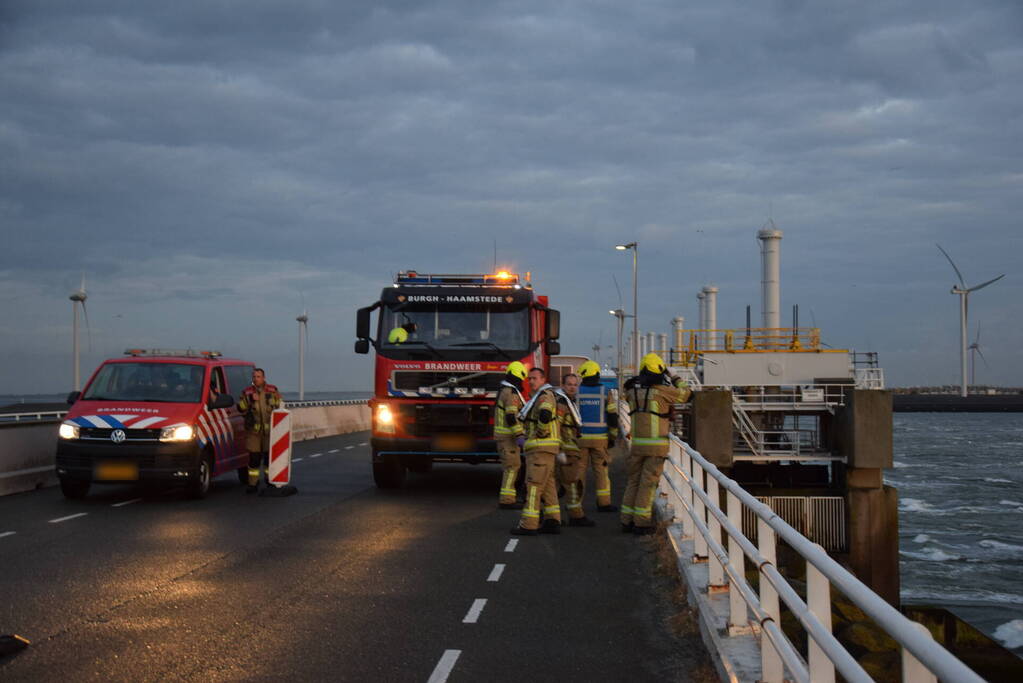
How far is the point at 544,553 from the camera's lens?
10469mm

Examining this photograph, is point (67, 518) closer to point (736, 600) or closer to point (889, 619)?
point (736, 600)

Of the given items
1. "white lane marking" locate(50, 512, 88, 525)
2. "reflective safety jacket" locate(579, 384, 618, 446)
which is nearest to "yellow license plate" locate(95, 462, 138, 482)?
"white lane marking" locate(50, 512, 88, 525)

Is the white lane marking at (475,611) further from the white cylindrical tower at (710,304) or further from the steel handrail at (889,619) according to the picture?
the white cylindrical tower at (710,304)

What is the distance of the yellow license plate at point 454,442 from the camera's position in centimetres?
1473

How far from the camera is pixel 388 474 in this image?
1616 centimetres

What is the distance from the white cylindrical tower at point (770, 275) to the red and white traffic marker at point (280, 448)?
48596 mm

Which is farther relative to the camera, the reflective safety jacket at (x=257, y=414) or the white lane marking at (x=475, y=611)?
the reflective safety jacket at (x=257, y=414)

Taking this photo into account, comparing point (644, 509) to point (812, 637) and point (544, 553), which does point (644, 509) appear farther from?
point (812, 637)

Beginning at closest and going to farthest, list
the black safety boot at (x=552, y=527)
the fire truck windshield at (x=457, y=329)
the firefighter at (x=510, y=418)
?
the black safety boot at (x=552, y=527)
the firefighter at (x=510, y=418)
the fire truck windshield at (x=457, y=329)

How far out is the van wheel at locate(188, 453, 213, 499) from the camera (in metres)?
14.3

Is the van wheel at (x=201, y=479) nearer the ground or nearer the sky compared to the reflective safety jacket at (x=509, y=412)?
nearer the ground

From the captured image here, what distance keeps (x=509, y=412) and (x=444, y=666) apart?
20.0ft

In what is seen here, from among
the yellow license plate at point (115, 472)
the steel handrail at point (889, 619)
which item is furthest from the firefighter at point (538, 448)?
the steel handrail at point (889, 619)

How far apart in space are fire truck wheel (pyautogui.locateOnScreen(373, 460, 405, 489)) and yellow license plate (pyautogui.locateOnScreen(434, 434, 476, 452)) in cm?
137
